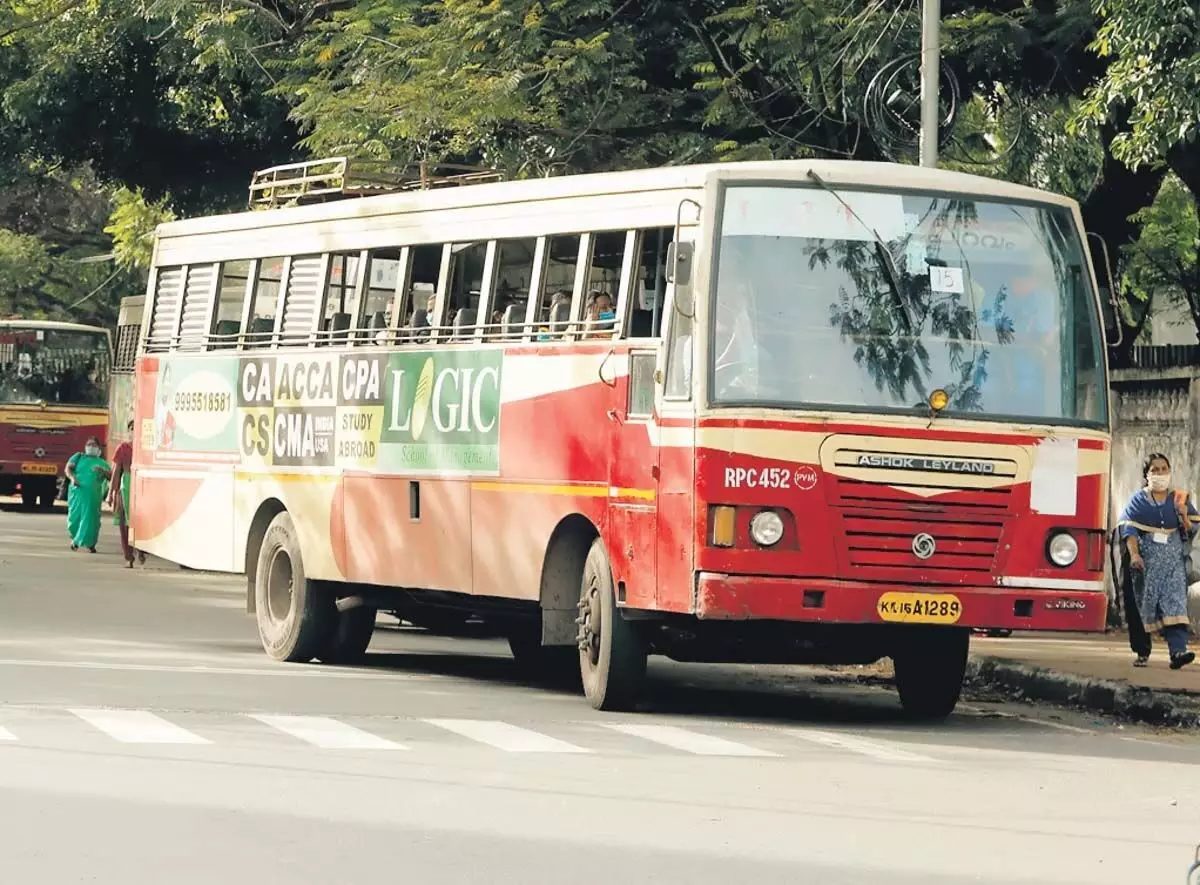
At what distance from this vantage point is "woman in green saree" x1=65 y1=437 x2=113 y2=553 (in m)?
33.3

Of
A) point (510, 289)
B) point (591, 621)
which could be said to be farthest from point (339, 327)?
point (591, 621)

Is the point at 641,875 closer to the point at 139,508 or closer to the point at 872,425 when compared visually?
the point at 872,425

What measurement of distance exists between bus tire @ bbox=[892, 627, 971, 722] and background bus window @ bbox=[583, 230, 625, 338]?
95.7 inches

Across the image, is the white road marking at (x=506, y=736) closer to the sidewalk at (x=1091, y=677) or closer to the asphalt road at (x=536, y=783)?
the asphalt road at (x=536, y=783)

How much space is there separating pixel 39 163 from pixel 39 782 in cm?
2851

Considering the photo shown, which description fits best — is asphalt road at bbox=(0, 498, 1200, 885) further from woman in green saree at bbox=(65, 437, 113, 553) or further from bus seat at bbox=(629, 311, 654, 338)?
woman in green saree at bbox=(65, 437, 113, 553)

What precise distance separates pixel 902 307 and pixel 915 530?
118cm

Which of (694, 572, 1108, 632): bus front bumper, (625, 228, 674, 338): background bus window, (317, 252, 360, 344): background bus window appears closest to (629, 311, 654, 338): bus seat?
(625, 228, 674, 338): background bus window

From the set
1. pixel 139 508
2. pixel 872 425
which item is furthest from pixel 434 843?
pixel 139 508

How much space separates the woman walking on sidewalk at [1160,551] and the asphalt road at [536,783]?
1975 millimetres

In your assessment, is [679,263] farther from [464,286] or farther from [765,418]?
[464,286]

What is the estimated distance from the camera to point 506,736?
1317 centimetres

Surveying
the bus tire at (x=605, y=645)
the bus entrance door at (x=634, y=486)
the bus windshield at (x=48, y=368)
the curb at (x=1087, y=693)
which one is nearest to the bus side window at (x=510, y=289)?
the bus entrance door at (x=634, y=486)

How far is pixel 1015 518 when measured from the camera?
557 inches
